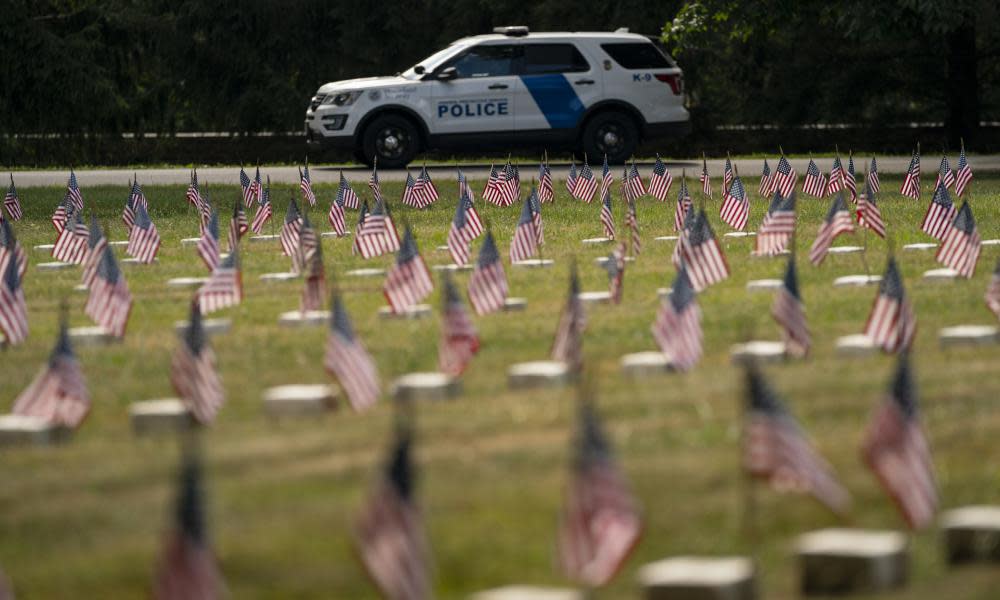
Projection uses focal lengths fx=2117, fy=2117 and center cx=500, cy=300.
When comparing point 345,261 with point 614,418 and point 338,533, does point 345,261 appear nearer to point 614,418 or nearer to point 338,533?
point 614,418

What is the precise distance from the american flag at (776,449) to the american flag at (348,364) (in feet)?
8.21

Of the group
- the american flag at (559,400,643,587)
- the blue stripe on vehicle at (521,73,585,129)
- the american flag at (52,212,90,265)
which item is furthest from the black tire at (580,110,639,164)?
the american flag at (559,400,643,587)

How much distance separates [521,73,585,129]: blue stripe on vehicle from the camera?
91.8 feet

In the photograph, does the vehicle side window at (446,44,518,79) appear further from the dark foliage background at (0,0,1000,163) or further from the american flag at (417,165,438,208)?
the dark foliage background at (0,0,1000,163)

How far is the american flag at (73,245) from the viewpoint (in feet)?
52.3

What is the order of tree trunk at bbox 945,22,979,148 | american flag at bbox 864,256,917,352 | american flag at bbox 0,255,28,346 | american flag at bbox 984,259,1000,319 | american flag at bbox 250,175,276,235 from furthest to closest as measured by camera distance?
tree trunk at bbox 945,22,979,148 → american flag at bbox 250,175,276,235 → american flag at bbox 0,255,28,346 → american flag at bbox 984,259,1000,319 → american flag at bbox 864,256,917,352

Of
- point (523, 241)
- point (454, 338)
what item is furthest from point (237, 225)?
point (454, 338)

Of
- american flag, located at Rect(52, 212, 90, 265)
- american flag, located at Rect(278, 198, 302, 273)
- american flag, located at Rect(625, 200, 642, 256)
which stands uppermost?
american flag, located at Rect(625, 200, 642, 256)

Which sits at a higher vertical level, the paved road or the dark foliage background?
the paved road

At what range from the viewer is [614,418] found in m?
8.35

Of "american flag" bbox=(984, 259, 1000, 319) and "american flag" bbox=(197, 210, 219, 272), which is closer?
"american flag" bbox=(984, 259, 1000, 319)

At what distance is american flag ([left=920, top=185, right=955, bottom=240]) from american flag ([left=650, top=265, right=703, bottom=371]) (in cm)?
582

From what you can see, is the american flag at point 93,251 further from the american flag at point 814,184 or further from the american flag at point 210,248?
the american flag at point 814,184

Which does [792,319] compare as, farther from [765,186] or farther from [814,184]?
[765,186]
